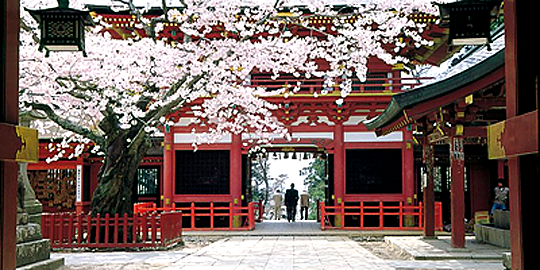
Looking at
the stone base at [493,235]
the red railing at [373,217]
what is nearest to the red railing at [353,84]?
the red railing at [373,217]

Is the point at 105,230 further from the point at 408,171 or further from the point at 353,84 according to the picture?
the point at 408,171

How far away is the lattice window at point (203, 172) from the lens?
787 inches

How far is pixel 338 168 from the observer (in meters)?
19.9

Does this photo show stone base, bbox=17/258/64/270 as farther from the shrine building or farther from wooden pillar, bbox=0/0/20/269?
the shrine building

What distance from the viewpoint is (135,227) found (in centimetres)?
1382

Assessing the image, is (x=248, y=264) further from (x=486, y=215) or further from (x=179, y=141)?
(x=179, y=141)

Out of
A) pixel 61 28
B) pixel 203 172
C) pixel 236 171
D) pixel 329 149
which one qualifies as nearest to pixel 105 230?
pixel 203 172

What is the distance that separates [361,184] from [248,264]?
917 cm

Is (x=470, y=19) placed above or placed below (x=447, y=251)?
above

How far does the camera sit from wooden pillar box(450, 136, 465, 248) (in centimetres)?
1180

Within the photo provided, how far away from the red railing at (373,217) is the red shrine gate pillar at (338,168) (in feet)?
0.68

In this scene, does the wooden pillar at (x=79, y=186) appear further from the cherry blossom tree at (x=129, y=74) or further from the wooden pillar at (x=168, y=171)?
the cherry blossom tree at (x=129, y=74)

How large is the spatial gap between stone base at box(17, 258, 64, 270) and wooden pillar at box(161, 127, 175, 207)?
903 centimetres

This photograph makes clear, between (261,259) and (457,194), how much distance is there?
4.05m
